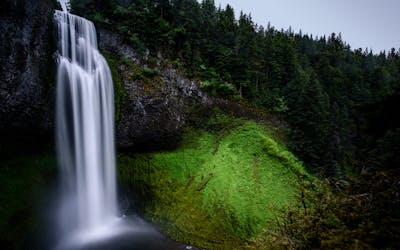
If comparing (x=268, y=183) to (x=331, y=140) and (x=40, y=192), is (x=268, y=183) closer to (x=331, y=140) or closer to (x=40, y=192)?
(x=331, y=140)

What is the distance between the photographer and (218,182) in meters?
18.4

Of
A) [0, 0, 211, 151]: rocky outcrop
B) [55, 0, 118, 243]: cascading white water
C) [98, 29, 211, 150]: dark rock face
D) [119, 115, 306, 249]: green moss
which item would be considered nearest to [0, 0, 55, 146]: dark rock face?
[0, 0, 211, 151]: rocky outcrop

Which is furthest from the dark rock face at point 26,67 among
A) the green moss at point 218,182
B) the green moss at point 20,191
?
the green moss at point 218,182

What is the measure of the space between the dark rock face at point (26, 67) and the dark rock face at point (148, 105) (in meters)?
5.05

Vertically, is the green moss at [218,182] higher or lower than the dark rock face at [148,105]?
lower

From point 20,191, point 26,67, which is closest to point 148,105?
point 26,67

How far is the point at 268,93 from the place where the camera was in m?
30.9

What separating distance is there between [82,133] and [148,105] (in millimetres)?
5212

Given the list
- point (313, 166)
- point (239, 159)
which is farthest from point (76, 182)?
point (313, 166)

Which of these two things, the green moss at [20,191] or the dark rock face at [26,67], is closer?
the dark rock face at [26,67]

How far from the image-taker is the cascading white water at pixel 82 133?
51.2ft

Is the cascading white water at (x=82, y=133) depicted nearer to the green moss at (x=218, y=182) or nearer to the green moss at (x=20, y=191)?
the green moss at (x=20, y=191)

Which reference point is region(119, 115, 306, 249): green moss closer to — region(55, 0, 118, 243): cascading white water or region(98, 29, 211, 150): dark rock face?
region(98, 29, 211, 150): dark rock face

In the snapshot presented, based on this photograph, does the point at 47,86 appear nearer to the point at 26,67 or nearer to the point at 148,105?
the point at 26,67
